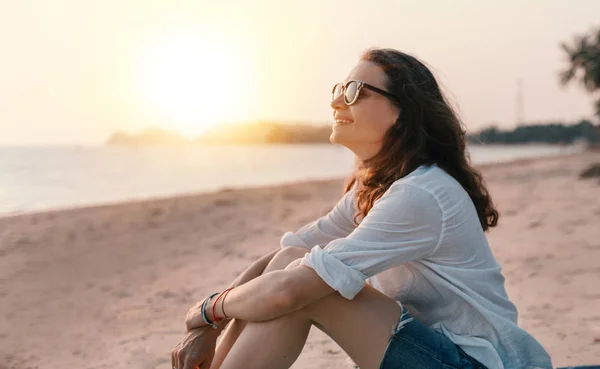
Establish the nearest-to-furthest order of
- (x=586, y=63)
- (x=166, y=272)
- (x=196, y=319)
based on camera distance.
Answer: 1. (x=196, y=319)
2. (x=166, y=272)
3. (x=586, y=63)

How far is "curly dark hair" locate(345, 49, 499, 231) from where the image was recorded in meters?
1.80

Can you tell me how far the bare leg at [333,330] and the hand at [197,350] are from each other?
18 centimetres

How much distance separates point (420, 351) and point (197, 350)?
70cm

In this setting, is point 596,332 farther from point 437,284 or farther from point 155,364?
point 155,364

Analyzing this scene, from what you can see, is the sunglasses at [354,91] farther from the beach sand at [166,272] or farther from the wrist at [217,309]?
the beach sand at [166,272]

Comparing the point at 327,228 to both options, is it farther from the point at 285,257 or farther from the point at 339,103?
the point at 339,103

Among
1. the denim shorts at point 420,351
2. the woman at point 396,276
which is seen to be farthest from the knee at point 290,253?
the denim shorts at point 420,351

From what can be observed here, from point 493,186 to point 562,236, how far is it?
7647mm

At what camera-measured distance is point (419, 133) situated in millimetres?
1821

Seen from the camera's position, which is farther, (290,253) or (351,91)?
(290,253)

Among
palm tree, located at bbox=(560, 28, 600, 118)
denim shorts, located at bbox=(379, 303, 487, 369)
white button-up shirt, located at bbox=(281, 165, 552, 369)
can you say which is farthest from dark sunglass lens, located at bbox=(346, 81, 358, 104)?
palm tree, located at bbox=(560, 28, 600, 118)

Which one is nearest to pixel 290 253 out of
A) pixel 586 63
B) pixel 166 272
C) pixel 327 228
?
pixel 327 228

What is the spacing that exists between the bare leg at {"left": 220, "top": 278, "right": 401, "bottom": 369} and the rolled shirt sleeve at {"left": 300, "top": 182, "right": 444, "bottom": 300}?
100mm

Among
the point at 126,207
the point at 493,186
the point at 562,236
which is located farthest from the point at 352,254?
the point at 493,186
